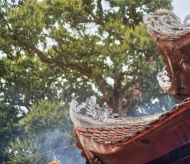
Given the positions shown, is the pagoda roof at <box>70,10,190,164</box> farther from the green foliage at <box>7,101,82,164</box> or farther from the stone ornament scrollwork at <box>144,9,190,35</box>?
the green foliage at <box>7,101,82,164</box>

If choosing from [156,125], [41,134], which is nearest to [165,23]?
[156,125]

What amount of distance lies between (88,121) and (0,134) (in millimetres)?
10704

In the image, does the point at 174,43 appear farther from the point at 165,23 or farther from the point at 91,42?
the point at 91,42

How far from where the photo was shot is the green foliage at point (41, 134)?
44.5ft

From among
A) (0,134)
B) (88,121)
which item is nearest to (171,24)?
(88,121)

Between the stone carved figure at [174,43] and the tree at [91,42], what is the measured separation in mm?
8647

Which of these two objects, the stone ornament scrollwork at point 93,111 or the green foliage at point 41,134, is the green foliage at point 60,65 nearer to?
the green foliage at point 41,134

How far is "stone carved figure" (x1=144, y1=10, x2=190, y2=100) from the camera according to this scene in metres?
4.09

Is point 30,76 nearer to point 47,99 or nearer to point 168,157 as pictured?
point 47,99

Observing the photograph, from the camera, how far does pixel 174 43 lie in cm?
416

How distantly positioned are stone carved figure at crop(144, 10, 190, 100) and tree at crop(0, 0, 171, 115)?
28.4ft

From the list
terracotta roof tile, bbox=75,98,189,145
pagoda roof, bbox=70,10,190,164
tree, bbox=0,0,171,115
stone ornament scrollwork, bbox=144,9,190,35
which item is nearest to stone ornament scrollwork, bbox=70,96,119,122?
pagoda roof, bbox=70,10,190,164

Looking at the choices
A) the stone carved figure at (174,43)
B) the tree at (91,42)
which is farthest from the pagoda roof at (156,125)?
the tree at (91,42)

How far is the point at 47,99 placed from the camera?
1481cm
